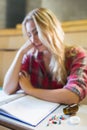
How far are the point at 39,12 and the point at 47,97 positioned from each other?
0.52 metres

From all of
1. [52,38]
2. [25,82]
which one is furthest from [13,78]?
[52,38]

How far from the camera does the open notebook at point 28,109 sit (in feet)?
2.76

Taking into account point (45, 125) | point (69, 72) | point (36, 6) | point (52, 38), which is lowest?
point (45, 125)

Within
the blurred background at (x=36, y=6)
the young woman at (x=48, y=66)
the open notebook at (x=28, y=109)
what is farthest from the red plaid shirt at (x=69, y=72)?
the blurred background at (x=36, y=6)

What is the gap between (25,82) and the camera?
1.28 m

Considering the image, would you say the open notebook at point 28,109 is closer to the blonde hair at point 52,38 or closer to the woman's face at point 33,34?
the blonde hair at point 52,38

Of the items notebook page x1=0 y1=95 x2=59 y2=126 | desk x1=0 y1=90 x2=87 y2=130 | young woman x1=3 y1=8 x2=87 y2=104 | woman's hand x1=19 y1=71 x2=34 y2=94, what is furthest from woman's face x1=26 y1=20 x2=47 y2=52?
desk x1=0 y1=90 x2=87 y2=130

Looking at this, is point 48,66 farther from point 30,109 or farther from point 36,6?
point 36,6

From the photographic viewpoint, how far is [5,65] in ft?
6.68

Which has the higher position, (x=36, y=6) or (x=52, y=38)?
(x=36, y=6)

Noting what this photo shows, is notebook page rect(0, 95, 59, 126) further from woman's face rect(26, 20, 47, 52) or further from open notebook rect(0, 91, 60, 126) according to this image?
woman's face rect(26, 20, 47, 52)

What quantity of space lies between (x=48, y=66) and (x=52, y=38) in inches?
7.7

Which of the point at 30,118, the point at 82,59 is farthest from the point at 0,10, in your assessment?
the point at 30,118

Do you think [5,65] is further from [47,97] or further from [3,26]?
[47,97]
